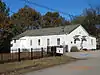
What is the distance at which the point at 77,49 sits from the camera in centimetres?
4266

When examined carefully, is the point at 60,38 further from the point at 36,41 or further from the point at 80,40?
the point at 36,41

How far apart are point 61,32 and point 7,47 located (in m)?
10.1

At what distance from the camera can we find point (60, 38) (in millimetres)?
43219

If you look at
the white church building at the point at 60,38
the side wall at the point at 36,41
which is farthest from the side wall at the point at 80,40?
the side wall at the point at 36,41

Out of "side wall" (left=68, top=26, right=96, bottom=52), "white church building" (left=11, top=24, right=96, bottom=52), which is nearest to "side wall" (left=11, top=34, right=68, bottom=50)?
"white church building" (left=11, top=24, right=96, bottom=52)

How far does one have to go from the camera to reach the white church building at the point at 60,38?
141 ft

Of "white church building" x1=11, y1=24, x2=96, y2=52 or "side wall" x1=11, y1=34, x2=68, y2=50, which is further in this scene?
"side wall" x1=11, y1=34, x2=68, y2=50

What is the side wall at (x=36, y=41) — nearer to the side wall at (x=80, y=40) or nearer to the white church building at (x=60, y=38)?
the white church building at (x=60, y=38)

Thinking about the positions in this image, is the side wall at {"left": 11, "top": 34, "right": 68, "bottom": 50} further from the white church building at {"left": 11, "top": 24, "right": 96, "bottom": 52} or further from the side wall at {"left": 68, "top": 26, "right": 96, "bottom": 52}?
the side wall at {"left": 68, "top": 26, "right": 96, "bottom": 52}

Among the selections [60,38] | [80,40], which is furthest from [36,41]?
[80,40]

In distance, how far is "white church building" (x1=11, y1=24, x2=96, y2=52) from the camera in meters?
43.0

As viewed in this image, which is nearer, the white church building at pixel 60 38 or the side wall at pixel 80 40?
the white church building at pixel 60 38

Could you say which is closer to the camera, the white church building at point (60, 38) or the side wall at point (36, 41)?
Result: the white church building at point (60, 38)

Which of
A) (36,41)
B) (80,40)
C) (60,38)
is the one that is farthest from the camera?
(36,41)
